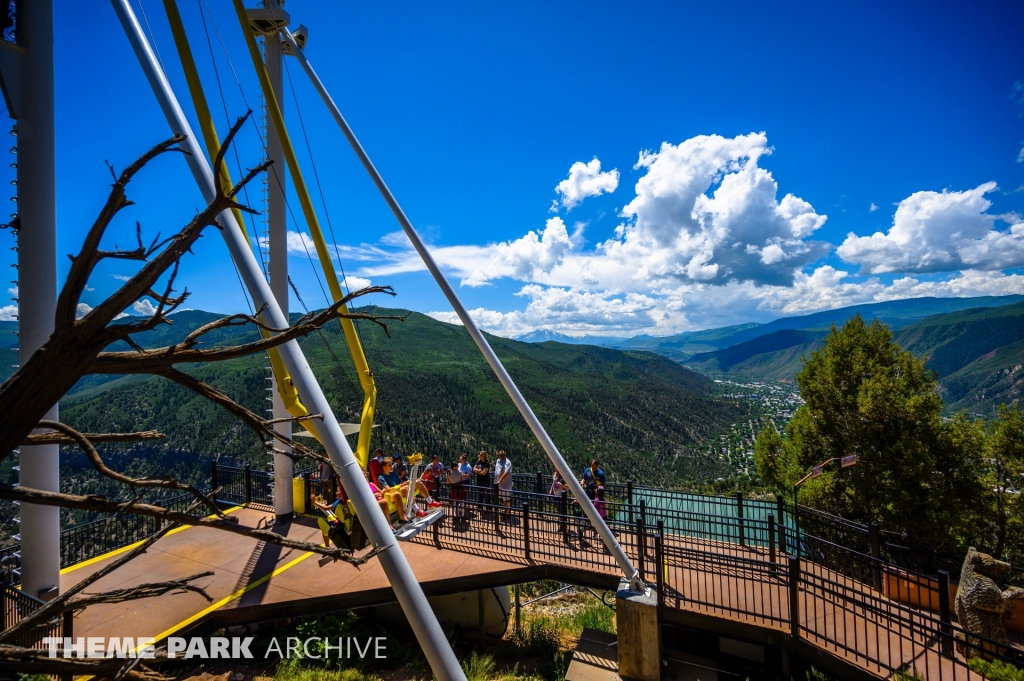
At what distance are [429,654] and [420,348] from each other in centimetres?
15616

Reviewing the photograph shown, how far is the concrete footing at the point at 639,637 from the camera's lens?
340 inches

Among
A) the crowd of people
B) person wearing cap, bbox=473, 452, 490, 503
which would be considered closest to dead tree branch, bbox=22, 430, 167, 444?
the crowd of people

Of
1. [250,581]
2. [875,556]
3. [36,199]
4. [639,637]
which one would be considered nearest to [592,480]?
[639,637]

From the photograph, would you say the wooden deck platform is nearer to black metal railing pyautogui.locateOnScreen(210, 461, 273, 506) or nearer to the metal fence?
the metal fence

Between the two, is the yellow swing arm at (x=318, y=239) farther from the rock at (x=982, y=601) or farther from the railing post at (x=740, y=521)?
the rock at (x=982, y=601)

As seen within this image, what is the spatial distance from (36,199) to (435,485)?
403 inches

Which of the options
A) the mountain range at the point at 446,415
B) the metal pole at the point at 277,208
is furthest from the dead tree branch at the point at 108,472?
the mountain range at the point at 446,415

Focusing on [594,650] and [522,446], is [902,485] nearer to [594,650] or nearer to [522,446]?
[594,650]

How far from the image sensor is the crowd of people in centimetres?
852

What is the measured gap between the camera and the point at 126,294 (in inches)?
87.0

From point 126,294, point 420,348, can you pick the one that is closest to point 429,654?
point 126,294

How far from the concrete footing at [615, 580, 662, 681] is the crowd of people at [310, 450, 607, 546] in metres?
2.61

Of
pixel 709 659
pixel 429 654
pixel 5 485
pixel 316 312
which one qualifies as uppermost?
pixel 316 312

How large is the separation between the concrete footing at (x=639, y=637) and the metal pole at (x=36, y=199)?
9.57m
